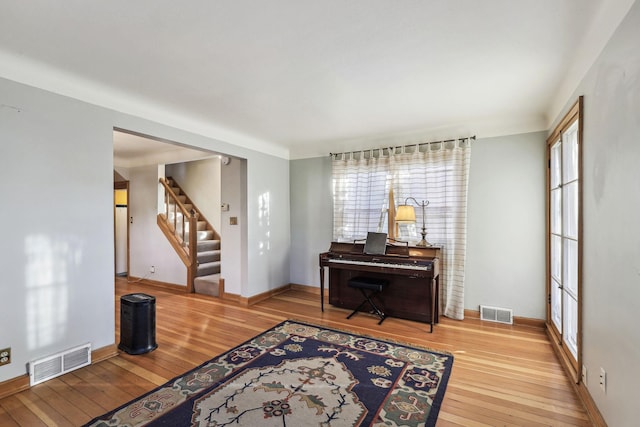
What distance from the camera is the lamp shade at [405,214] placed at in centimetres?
369

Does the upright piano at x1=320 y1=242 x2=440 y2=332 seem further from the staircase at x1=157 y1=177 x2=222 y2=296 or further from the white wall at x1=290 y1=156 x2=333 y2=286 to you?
the staircase at x1=157 y1=177 x2=222 y2=296

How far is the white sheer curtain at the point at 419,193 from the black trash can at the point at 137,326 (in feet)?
8.57

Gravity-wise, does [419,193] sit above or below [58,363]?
above

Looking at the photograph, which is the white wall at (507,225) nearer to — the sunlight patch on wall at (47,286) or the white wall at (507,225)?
the white wall at (507,225)

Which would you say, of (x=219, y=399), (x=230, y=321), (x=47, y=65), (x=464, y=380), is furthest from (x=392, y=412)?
(x=47, y=65)

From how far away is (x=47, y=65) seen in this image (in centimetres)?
226

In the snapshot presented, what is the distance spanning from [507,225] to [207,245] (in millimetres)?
4982

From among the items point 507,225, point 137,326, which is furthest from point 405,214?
point 137,326

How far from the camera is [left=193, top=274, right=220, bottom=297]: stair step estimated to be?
16.1 ft

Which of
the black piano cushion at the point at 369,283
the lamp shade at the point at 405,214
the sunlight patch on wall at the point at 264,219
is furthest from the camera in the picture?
the sunlight patch on wall at the point at 264,219

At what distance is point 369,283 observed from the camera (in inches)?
141

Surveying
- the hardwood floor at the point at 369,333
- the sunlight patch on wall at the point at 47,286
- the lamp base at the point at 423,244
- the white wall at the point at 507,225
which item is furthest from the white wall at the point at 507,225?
the sunlight patch on wall at the point at 47,286

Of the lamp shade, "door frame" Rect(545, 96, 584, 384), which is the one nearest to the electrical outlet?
the lamp shade

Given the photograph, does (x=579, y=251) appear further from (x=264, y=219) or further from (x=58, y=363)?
(x=58, y=363)
